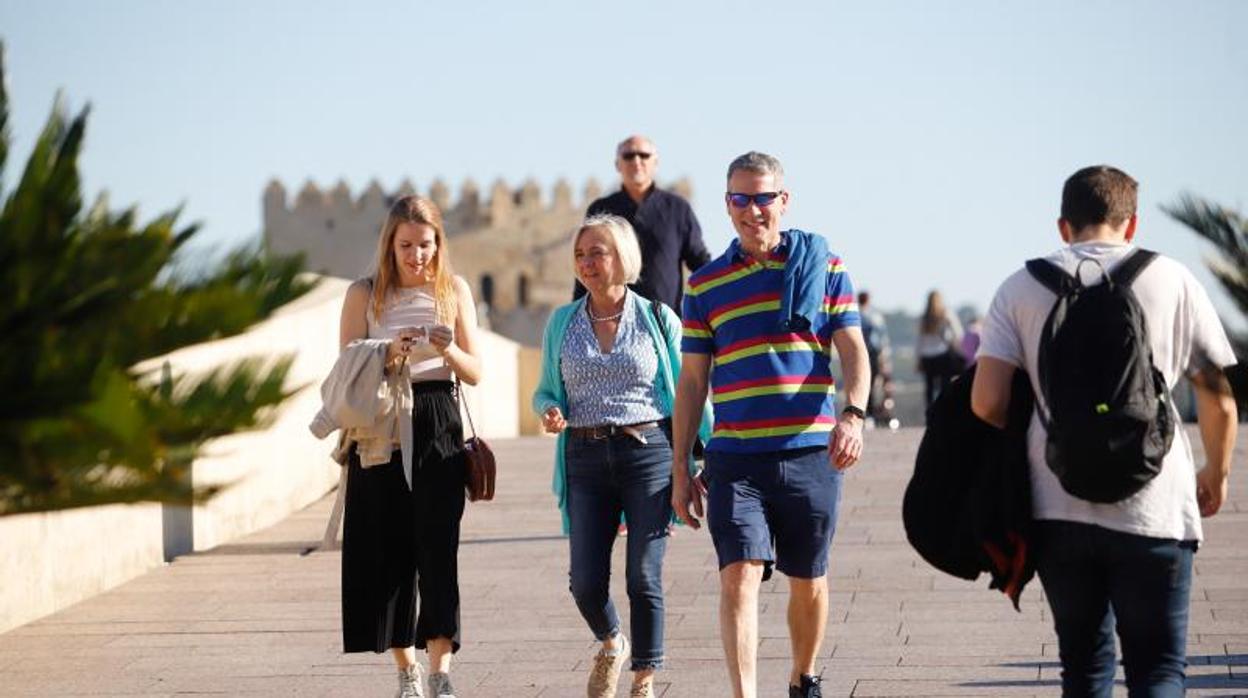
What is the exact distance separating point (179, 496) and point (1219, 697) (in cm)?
427

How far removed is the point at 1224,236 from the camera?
503cm

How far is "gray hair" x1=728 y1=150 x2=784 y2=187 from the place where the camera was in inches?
258

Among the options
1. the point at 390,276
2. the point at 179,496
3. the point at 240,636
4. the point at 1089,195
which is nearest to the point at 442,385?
the point at 390,276

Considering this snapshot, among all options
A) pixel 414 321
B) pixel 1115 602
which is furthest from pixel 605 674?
pixel 1115 602

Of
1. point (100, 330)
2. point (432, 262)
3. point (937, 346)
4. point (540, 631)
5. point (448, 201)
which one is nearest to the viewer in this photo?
point (100, 330)

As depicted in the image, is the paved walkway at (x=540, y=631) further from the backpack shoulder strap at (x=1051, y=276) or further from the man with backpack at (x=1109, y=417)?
the backpack shoulder strap at (x=1051, y=276)

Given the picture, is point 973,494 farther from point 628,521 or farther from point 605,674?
point 605,674

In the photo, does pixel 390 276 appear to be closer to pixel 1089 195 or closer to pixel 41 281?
pixel 1089 195

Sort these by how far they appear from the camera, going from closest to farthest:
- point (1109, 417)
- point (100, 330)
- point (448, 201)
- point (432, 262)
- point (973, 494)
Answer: point (100, 330)
point (1109, 417)
point (973, 494)
point (432, 262)
point (448, 201)

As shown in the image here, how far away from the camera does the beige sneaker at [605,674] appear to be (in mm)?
6992

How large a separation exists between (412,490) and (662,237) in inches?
112

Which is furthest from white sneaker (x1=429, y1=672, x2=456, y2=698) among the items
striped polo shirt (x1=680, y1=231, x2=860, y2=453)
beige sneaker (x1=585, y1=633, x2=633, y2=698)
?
striped polo shirt (x1=680, y1=231, x2=860, y2=453)

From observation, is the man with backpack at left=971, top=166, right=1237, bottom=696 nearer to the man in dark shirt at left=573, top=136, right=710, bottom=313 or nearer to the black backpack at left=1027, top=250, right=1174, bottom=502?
the black backpack at left=1027, top=250, right=1174, bottom=502

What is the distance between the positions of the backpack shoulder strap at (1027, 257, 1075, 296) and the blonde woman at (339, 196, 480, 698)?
2.45 m
